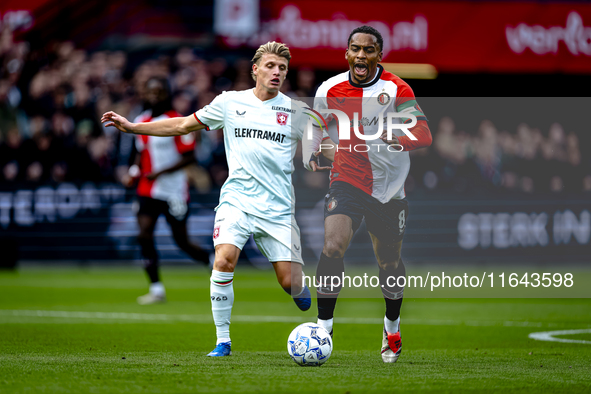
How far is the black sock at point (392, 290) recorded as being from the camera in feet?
20.3

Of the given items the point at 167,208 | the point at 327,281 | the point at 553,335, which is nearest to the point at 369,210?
the point at 327,281

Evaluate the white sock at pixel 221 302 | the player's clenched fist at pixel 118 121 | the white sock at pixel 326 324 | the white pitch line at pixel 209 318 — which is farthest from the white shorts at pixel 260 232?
the white pitch line at pixel 209 318

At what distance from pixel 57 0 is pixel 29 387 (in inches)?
565

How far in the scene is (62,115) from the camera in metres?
15.4

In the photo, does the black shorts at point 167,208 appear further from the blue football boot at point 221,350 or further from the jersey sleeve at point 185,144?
the blue football boot at point 221,350

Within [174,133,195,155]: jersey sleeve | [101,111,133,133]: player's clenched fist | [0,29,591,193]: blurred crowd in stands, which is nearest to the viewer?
[101,111,133,133]: player's clenched fist

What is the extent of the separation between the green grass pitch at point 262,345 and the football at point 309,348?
10 cm

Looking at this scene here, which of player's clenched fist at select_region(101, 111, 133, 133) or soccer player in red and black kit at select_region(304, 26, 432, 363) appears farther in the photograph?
Result: player's clenched fist at select_region(101, 111, 133, 133)

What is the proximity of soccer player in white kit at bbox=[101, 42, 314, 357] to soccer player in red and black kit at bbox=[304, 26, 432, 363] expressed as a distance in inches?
9.5

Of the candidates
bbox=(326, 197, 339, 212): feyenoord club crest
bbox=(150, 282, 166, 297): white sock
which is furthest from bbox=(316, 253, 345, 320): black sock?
bbox=(150, 282, 166, 297): white sock

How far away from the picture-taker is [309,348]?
5535 mm

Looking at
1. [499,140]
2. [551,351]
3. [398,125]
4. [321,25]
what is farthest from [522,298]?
[321,25]

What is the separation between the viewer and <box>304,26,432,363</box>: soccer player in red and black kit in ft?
19.9

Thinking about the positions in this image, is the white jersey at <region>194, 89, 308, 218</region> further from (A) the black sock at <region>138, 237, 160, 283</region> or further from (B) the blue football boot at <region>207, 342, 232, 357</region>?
(A) the black sock at <region>138, 237, 160, 283</region>
